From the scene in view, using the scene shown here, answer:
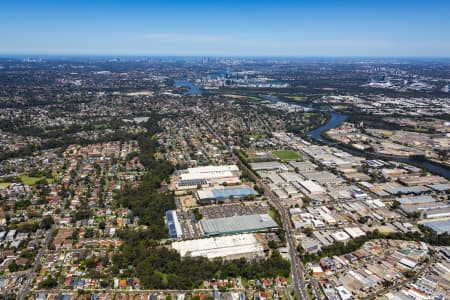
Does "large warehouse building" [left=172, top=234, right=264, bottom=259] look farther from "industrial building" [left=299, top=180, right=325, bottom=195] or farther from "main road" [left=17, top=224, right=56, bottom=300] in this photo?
"industrial building" [left=299, top=180, right=325, bottom=195]

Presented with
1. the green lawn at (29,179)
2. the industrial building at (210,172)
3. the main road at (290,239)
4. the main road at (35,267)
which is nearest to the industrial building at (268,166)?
the main road at (290,239)

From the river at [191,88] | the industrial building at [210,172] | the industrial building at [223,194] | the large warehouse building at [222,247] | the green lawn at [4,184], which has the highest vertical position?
the river at [191,88]

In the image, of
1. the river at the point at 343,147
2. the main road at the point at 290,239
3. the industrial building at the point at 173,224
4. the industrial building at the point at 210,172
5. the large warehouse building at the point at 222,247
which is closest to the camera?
the main road at the point at 290,239

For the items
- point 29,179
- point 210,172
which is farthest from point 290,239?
point 29,179

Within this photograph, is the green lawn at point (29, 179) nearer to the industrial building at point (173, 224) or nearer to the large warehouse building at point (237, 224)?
the industrial building at point (173, 224)

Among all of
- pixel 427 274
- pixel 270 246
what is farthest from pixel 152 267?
pixel 427 274
